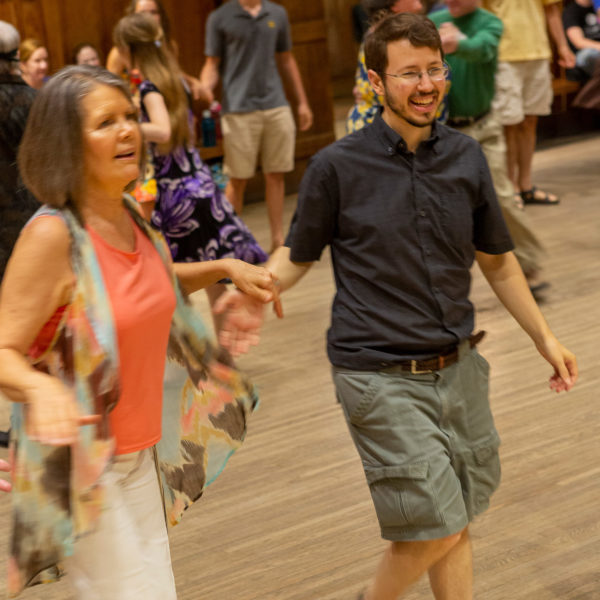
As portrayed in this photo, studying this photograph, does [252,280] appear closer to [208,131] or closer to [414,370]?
[414,370]

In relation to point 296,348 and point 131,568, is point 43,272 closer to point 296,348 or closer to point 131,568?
point 131,568

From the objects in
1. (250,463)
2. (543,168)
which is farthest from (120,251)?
(543,168)

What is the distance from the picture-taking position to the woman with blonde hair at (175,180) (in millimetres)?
4930

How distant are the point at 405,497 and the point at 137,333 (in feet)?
2.48

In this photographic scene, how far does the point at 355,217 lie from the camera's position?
2.53 metres

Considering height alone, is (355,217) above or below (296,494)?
above

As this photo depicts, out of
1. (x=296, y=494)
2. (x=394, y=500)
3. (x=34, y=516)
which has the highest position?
(x=34, y=516)

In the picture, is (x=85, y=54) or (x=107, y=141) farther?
(x=85, y=54)

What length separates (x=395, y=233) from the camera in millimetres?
2506

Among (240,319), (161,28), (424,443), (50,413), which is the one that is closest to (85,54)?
(161,28)

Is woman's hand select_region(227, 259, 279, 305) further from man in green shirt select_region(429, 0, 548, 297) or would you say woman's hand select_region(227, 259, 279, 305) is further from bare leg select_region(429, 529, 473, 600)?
man in green shirt select_region(429, 0, 548, 297)

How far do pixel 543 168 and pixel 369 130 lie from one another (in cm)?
784

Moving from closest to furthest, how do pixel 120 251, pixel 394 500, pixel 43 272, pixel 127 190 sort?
1. pixel 43 272
2. pixel 120 251
3. pixel 127 190
4. pixel 394 500

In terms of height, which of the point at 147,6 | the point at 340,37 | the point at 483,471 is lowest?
the point at 340,37
